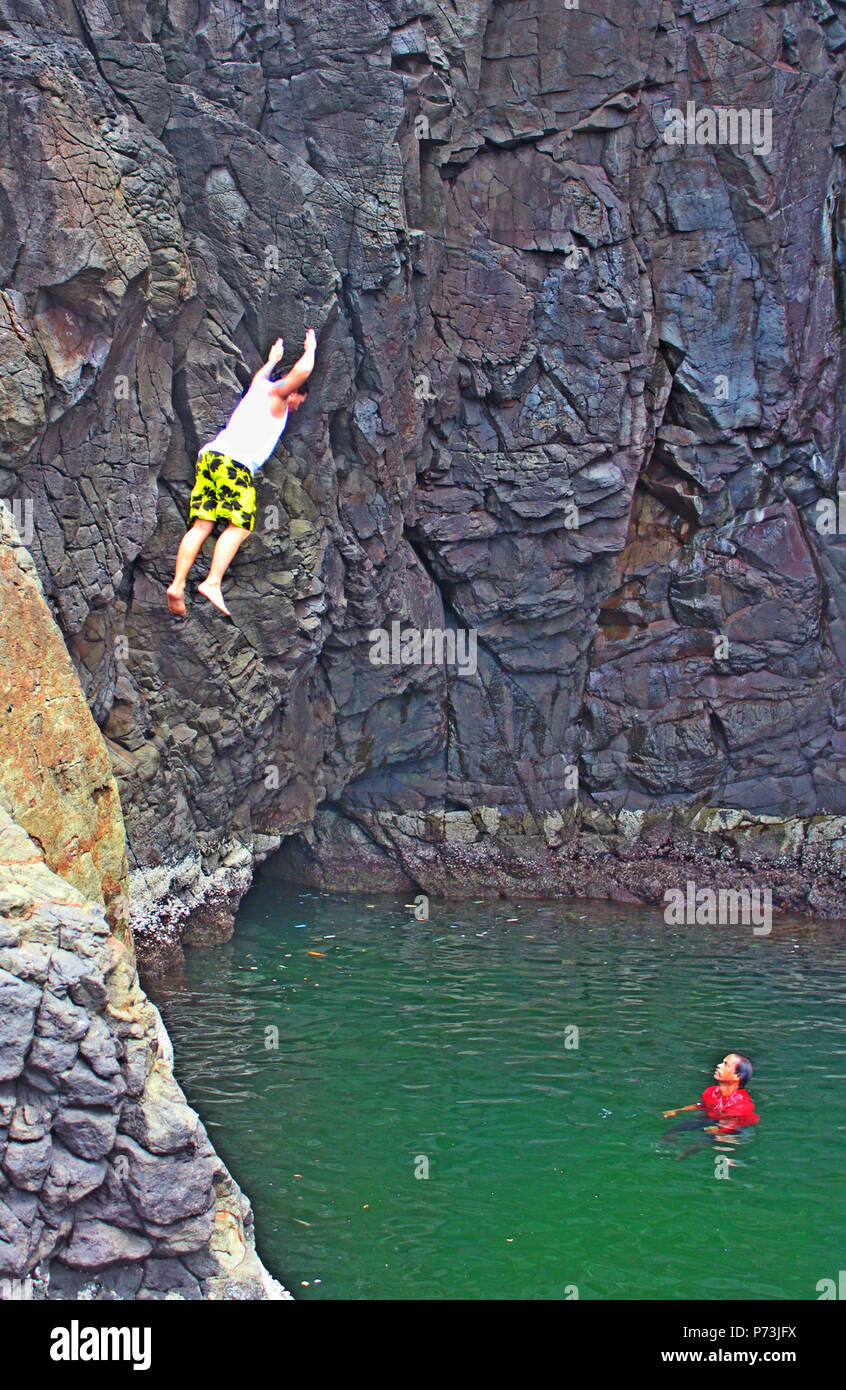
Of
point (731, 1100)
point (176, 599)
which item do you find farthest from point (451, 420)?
point (731, 1100)

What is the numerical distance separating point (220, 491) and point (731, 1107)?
704 centimetres

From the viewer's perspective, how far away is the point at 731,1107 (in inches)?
399

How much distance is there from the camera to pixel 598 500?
1848 centimetres

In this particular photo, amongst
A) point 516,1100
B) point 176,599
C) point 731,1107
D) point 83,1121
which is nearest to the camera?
point 83,1121

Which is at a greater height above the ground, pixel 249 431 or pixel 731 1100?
pixel 249 431

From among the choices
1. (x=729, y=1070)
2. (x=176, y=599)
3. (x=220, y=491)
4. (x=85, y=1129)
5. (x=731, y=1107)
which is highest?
(x=220, y=491)

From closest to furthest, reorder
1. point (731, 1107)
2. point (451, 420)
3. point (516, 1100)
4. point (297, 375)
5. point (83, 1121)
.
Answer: point (83, 1121), point (297, 375), point (731, 1107), point (516, 1100), point (451, 420)

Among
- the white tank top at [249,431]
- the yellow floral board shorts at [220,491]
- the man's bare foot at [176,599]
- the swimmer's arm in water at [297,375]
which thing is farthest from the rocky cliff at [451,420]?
the man's bare foot at [176,599]

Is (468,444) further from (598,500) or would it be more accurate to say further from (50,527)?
(50,527)

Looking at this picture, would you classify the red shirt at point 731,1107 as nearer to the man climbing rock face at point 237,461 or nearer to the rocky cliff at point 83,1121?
the rocky cliff at point 83,1121

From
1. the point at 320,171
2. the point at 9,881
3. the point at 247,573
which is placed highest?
the point at 320,171

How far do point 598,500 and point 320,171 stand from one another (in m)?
6.70

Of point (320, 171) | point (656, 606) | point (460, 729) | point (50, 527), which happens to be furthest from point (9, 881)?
point (656, 606)

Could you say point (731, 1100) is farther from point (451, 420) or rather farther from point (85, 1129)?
point (451, 420)
